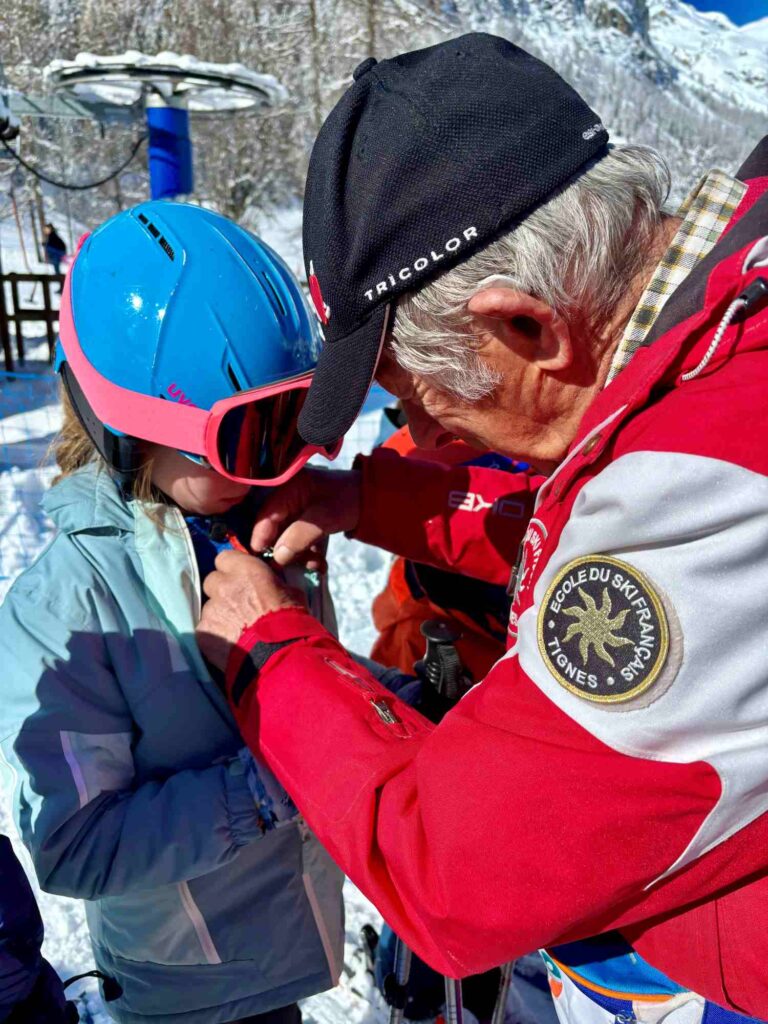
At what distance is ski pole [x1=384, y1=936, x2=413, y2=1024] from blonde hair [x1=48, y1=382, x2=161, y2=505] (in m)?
1.53

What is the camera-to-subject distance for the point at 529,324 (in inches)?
52.7

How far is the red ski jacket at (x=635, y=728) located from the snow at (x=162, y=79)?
28.5ft

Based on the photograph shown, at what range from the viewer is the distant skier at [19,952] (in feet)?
4.37

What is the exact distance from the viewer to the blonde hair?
1.91 metres

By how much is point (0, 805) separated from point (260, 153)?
23.9 m

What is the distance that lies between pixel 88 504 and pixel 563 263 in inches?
46.5

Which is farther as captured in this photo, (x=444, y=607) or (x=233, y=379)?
(x=444, y=607)

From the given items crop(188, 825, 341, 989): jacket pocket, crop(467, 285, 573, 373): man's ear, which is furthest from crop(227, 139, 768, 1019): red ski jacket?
crop(188, 825, 341, 989): jacket pocket

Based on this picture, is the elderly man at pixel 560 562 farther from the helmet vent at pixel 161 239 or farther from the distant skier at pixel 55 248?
the distant skier at pixel 55 248

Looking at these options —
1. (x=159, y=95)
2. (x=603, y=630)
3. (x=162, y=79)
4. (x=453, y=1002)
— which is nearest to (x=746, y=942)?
(x=603, y=630)

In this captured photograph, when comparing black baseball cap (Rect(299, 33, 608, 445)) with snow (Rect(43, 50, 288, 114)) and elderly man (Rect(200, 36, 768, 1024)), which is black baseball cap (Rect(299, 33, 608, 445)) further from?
snow (Rect(43, 50, 288, 114))

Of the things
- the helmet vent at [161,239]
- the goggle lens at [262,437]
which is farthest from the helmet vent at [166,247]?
the goggle lens at [262,437]

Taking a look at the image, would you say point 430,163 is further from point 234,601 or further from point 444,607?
point 444,607

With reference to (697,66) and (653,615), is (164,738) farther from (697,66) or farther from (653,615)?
(697,66)
